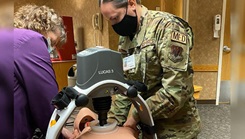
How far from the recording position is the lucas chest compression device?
70 centimetres

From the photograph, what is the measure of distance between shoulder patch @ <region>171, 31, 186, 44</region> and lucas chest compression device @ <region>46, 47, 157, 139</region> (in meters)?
0.30

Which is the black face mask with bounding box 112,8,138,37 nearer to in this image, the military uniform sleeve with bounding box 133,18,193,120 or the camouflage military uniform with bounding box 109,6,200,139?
the camouflage military uniform with bounding box 109,6,200,139

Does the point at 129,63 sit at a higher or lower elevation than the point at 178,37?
lower

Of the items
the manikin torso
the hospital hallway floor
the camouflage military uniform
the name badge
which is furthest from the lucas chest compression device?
the hospital hallway floor

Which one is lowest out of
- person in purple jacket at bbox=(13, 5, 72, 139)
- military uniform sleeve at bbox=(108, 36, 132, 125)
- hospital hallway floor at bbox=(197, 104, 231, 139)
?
hospital hallway floor at bbox=(197, 104, 231, 139)

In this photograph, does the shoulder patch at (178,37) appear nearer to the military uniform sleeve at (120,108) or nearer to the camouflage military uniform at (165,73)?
the camouflage military uniform at (165,73)

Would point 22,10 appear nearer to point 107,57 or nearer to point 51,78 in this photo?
point 51,78

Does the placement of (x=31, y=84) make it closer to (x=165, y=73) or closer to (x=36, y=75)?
(x=36, y=75)

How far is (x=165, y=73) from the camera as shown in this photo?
0.96m

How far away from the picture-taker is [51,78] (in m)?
0.90

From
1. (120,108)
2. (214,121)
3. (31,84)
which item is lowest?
(214,121)

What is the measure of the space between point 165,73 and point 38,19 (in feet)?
1.98

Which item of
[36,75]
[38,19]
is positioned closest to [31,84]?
[36,75]

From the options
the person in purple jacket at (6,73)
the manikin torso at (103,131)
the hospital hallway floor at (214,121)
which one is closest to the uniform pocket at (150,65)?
the manikin torso at (103,131)
